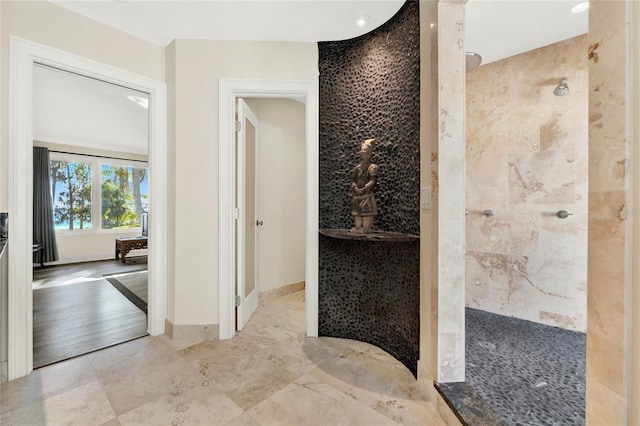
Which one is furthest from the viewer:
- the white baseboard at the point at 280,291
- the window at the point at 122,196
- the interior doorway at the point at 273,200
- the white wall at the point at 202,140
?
the window at the point at 122,196

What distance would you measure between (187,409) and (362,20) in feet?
8.71

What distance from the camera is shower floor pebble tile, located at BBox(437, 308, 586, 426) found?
129 centimetres

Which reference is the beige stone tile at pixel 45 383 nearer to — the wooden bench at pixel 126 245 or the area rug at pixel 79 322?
the area rug at pixel 79 322

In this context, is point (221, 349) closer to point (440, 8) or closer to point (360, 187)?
point (360, 187)

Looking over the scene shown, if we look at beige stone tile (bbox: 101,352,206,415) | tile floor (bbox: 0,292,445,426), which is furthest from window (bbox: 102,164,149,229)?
beige stone tile (bbox: 101,352,206,415)

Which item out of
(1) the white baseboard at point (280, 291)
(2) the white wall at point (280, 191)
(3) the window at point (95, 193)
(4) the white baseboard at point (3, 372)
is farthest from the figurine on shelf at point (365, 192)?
(3) the window at point (95, 193)

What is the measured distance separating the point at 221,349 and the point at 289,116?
2575mm

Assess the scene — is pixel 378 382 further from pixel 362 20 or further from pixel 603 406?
pixel 362 20

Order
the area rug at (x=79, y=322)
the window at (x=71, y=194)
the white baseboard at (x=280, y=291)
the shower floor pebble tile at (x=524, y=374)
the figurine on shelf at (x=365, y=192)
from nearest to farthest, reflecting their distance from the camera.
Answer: the shower floor pebble tile at (x=524, y=374), the figurine on shelf at (x=365, y=192), the area rug at (x=79, y=322), the white baseboard at (x=280, y=291), the window at (x=71, y=194)

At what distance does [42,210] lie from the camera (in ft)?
16.2

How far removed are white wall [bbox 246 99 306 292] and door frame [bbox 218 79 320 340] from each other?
0.81 meters

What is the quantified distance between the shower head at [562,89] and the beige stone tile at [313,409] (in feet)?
8.89

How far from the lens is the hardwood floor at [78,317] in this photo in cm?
205

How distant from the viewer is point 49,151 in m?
5.00
